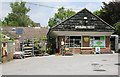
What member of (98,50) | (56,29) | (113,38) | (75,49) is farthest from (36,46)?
(113,38)

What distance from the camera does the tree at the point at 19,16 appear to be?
6228cm

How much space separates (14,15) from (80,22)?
41711 mm

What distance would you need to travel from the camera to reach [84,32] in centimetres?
2648

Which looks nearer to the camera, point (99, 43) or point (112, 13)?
point (99, 43)

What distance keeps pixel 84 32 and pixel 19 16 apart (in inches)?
1618

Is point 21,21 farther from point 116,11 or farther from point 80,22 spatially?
point 80,22

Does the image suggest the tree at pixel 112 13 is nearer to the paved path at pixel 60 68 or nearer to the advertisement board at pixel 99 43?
the advertisement board at pixel 99 43

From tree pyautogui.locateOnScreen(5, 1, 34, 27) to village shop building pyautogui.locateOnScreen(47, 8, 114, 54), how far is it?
37.4 meters

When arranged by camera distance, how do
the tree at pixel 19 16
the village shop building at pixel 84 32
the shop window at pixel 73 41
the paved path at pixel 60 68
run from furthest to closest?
the tree at pixel 19 16 < the shop window at pixel 73 41 < the village shop building at pixel 84 32 < the paved path at pixel 60 68

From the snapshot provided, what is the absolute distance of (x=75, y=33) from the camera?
26.5 meters

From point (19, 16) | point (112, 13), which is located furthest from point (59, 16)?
point (112, 13)

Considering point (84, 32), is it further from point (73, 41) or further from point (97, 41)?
point (97, 41)

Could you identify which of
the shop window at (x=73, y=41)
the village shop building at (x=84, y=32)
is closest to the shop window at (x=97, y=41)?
the village shop building at (x=84, y=32)

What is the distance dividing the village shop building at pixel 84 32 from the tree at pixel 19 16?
1474 inches
